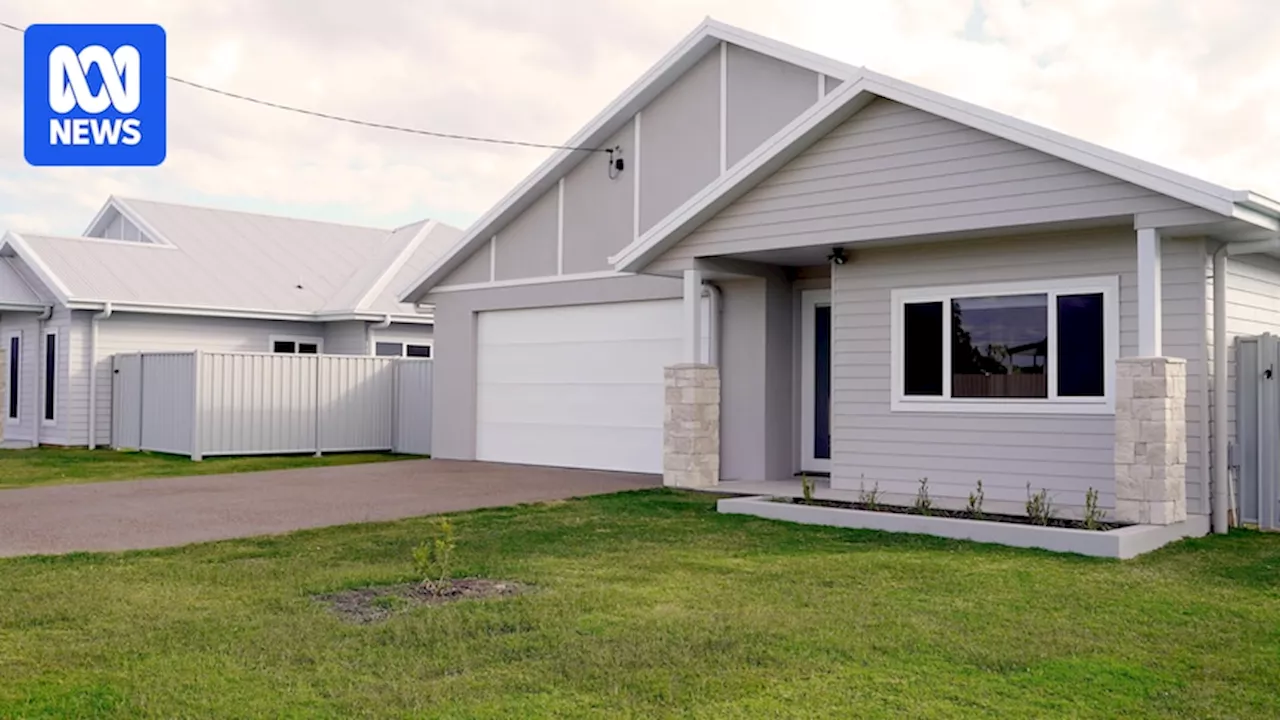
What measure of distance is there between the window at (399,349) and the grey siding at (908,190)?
13.4 m

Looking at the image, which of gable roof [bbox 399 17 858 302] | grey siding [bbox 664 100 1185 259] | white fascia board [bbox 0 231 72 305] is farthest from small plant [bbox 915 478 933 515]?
white fascia board [bbox 0 231 72 305]

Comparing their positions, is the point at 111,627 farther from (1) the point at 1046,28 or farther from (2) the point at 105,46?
(1) the point at 1046,28

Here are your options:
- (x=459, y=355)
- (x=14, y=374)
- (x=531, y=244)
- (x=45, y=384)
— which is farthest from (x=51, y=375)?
(x=531, y=244)

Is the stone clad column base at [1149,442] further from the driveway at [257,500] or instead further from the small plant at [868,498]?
the driveway at [257,500]

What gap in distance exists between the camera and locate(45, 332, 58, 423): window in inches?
910

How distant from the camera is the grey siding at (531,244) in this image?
58.4 ft

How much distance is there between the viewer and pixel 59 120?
1345 cm

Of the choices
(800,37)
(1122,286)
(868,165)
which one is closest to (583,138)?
(800,37)

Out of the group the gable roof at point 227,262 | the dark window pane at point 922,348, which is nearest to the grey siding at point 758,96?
the dark window pane at point 922,348

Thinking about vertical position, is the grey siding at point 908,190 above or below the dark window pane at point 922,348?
above

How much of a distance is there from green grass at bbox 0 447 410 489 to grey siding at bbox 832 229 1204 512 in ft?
31.8

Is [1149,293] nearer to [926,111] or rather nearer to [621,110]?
[926,111]

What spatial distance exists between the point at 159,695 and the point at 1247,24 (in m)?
14.7

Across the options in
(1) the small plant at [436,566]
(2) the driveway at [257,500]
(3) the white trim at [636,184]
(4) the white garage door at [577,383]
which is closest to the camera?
(1) the small plant at [436,566]
